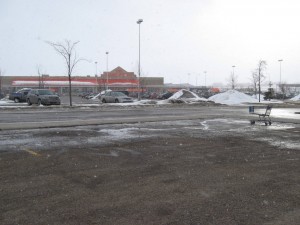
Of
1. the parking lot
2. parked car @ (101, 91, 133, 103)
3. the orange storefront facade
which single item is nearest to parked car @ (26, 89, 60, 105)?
parked car @ (101, 91, 133, 103)

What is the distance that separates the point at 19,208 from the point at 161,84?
151475 mm

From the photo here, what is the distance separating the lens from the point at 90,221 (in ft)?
16.1

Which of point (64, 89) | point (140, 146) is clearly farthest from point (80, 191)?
point (64, 89)

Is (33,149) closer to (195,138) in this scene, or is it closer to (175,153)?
(175,153)

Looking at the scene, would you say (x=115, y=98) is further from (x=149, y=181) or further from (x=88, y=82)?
(x=88, y=82)

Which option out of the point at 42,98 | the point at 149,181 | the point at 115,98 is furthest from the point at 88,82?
the point at 149,181

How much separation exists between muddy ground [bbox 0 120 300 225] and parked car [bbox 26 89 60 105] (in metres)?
26.3

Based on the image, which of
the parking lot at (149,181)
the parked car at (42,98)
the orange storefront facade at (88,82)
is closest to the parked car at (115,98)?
the parked car at (42,98)

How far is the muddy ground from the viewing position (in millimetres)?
5168

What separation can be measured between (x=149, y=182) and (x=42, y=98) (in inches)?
1291

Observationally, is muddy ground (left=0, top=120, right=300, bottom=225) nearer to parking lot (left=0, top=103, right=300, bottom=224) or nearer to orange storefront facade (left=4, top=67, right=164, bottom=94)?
parking lot (left=0, top=103, right=300, bottom=224)

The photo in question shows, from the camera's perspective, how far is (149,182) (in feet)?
22.5

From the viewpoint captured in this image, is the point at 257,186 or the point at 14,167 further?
the point at 14,167

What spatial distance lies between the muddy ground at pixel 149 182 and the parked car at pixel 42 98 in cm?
2633
